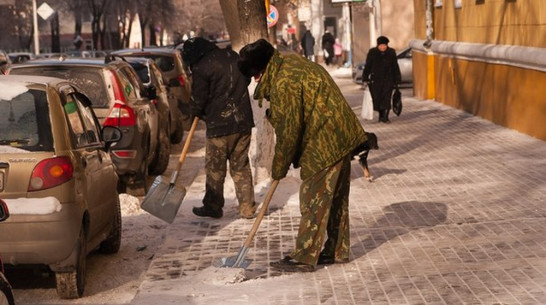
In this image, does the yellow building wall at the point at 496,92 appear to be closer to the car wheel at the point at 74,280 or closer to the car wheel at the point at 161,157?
the car wheel at the point at 161,157

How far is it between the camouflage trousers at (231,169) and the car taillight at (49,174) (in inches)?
128

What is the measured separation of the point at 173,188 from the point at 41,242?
8.47 feet

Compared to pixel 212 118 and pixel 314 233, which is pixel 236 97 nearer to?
pixel 212 118

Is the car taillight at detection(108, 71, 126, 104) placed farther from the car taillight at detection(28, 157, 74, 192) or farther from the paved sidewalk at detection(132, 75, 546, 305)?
the car taillight at detection(28, 157, 74, 192)

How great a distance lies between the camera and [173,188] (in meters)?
11.1

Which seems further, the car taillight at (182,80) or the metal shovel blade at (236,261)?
the car taillight at (182,80)

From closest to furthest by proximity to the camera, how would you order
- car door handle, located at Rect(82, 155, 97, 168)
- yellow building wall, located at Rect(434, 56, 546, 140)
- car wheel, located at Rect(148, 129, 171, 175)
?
1. car door handle, located at Rect(82, 155, 97, 168)
2. car wheel, located at Rect(148, 129, 171, 175)
3. yellow building wall, located at Rect(434, 56, 546, 140)

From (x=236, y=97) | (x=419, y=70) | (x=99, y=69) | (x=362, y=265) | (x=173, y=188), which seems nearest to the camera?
(x=362, y=265)

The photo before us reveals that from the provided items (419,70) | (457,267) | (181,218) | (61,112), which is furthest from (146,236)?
(419,70)

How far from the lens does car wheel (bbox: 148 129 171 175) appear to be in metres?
17.1

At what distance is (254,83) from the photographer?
48.8 ft

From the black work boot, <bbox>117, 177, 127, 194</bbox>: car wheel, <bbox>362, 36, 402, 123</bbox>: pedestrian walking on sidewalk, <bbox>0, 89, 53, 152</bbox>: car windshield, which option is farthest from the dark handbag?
<bbox>0, 89, 53, 152</bbox>: car windshield

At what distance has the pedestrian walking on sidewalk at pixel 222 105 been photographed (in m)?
11.8

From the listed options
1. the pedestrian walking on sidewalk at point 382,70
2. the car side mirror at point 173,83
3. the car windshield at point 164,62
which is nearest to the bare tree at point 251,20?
the pedestrian walking on sidewalk at point 382,70
